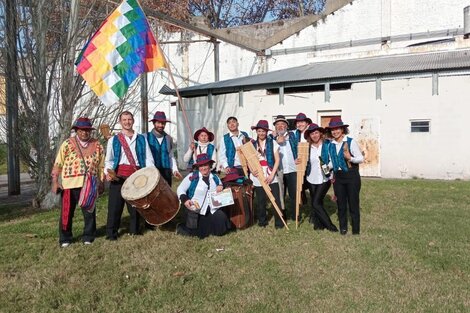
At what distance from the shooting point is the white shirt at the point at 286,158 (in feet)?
24.5

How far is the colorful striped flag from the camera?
7.29 metres

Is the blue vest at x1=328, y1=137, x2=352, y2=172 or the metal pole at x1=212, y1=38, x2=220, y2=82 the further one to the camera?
the metal pole at x1=212, y1=38, x2=220, y2=82

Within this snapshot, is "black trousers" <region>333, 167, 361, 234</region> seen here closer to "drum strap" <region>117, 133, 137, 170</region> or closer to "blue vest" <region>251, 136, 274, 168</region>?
"blue vest" <region>251, 136, 274, 168</region>

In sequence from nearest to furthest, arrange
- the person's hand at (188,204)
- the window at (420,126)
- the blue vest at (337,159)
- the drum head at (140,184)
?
the drum head at (140,184)
the blue vest at (337,159)
the person's hand at (188,204)
the window at (420,126)

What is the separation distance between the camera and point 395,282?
4.87m

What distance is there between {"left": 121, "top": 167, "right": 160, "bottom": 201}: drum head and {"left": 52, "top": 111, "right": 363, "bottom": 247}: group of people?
0.20 m

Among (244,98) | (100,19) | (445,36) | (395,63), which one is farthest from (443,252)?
(445,36)

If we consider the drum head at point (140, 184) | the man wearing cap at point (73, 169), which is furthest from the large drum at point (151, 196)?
the man wearing cap at point (73, 169)

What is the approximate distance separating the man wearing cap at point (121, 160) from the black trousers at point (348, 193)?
2.70 metres

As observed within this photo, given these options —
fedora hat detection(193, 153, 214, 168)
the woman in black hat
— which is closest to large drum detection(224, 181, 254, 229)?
fedora hat detection(193, 153, 214, 168)

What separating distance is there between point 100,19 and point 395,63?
10700mm

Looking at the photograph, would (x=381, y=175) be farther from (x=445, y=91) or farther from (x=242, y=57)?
(x=242, y=57)

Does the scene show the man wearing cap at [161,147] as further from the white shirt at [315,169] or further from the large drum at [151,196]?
the white shirt at [315,169]

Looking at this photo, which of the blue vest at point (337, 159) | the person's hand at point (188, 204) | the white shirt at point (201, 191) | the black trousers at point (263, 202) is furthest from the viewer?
the black trousers at point (263, 202)
